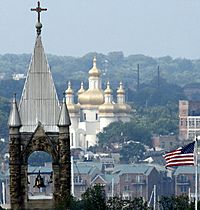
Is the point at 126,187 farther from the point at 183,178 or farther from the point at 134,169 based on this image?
the point at 183,178

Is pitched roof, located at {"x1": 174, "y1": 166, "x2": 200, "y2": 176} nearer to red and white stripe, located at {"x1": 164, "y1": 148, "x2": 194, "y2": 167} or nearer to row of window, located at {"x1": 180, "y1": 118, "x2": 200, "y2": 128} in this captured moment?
row of window, located at {"x1": 180, "y1": 118, "x2": 200, "y2": 128}

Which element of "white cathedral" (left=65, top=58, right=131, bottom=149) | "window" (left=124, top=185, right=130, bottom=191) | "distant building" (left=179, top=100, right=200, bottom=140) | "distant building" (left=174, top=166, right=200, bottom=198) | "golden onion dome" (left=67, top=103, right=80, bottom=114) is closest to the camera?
"window" (left=124, top=185, right=130, bottom=191)

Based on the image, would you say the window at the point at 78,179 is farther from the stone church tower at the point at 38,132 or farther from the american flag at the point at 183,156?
the stone church tower at the point at 38,132

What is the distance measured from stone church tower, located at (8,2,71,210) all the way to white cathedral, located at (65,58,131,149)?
11239 centimetres

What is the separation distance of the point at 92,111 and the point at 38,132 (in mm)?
120345

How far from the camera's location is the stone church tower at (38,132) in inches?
1313

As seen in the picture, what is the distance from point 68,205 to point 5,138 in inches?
4789

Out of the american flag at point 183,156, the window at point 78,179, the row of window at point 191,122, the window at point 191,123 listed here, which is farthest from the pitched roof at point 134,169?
the american flag at point 183,156

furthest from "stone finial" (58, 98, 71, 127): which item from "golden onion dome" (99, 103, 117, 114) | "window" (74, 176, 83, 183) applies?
"golden onion dome" (99, 103, 117, 114)

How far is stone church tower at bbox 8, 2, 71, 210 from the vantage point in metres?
33.3

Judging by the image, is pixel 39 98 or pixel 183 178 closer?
pixel 39 98

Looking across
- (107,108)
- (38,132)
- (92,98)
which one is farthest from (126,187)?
(38,132)

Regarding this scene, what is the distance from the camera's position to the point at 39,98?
33.3 meters

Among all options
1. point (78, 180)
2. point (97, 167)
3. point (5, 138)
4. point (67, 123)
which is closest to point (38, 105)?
point (67, 123)
